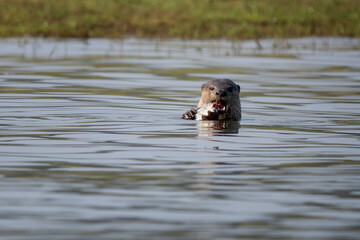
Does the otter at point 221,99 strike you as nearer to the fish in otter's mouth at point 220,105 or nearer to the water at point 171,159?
the fish in otter's mouth at point 220,105

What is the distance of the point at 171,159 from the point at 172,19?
32111 millimetres

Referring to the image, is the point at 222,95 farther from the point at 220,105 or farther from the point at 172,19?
the point at 172,19

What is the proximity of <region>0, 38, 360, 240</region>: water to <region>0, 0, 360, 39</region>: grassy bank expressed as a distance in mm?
16421

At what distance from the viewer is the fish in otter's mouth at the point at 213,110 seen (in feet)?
43.0

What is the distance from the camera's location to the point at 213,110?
43.0 ft

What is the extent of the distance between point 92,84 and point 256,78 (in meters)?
4.49

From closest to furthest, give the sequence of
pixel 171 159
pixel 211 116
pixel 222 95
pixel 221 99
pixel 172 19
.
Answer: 1. pixel 171 159
2. pixel 222 95
3. pixel 221 99
4. pixel 211 116
5. pixel 172 19

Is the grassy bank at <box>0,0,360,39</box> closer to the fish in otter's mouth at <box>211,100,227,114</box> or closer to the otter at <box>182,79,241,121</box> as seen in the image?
the otter at <box>182,79,241,121</box>

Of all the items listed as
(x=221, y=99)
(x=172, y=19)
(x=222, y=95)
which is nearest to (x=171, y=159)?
(x=222, y=95)

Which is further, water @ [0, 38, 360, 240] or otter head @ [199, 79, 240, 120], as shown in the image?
otter head @ [199, 79, 240, 120]

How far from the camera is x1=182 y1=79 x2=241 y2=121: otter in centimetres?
1300

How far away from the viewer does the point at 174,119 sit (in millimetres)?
13578

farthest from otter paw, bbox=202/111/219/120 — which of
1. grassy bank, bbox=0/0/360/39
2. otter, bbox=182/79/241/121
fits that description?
grassy bank, bbox=0/0/360/39

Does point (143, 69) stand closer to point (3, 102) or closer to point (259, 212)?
point (3, 102)
